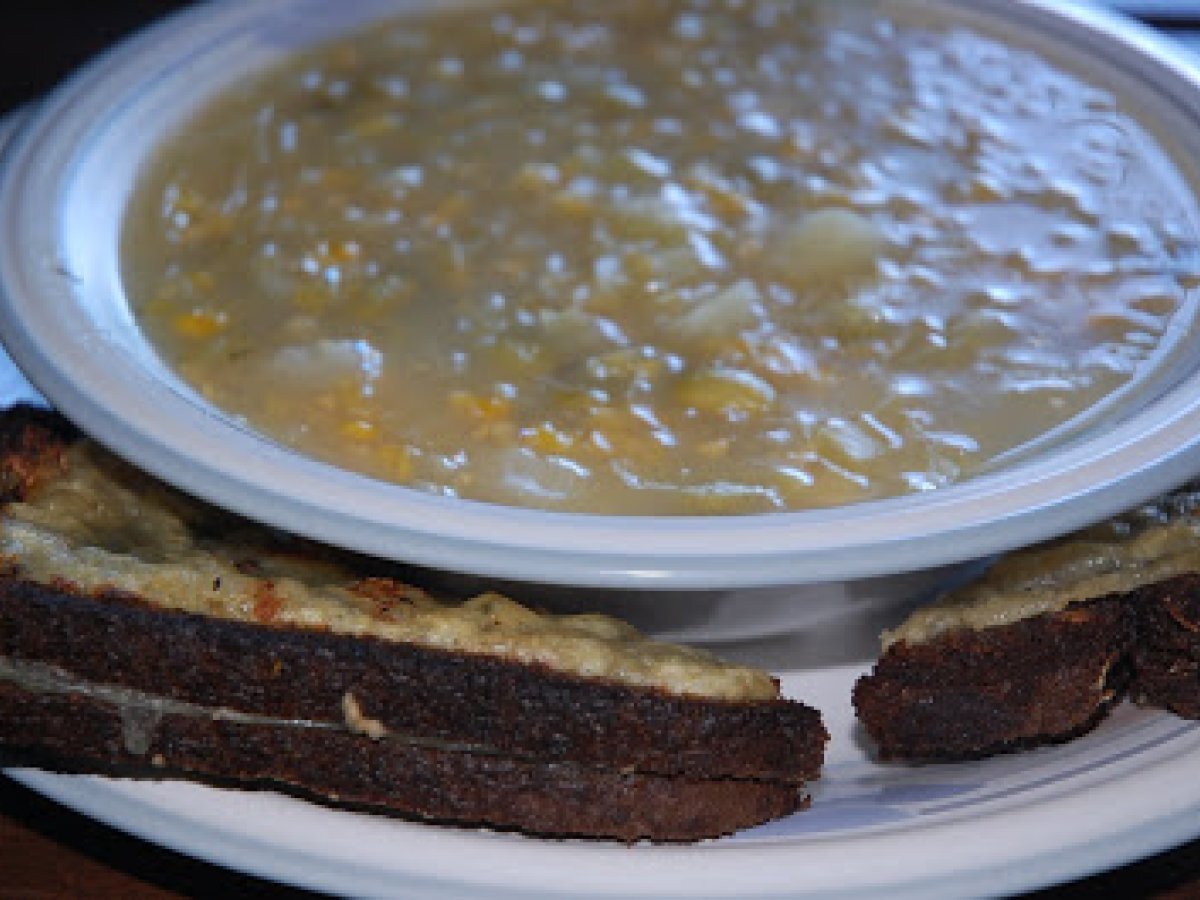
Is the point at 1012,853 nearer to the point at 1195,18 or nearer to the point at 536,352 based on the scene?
the point at 536,352

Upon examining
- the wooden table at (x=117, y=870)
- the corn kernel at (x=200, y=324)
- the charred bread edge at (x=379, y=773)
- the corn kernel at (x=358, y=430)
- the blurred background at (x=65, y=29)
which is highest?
the corn kernel at (x=358, y=430)

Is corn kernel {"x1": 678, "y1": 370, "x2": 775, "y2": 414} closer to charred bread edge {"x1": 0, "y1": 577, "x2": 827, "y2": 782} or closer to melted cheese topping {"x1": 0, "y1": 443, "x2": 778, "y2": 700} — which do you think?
melted cheese topping {"x1": 0, "y1": 443, "x2": 778, "y2": 700}

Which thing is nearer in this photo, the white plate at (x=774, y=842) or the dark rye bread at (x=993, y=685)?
the white plate at (x=774, y=842)

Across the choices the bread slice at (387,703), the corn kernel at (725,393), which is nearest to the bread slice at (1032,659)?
the bread slice at (387,703)

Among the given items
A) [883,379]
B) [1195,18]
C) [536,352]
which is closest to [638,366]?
[536,352]

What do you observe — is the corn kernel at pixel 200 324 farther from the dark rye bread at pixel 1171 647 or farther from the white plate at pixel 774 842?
the dark rye bread at pixel 1171 647

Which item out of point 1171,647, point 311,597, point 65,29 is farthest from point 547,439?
point 65,29

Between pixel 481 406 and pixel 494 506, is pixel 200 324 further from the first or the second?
pixel 494 506

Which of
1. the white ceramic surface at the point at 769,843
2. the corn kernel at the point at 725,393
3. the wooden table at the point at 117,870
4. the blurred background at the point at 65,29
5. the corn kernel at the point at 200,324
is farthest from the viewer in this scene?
the blurred background at the point at 65,29
